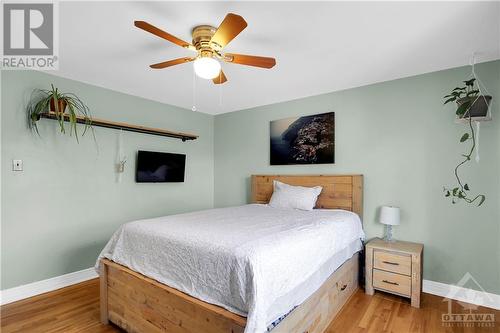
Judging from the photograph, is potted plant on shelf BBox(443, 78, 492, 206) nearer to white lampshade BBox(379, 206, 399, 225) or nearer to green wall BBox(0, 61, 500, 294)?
green wall BBox(0, 61, 500, 294)

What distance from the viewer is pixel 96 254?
10.7 feet

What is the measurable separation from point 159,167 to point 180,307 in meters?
2.49

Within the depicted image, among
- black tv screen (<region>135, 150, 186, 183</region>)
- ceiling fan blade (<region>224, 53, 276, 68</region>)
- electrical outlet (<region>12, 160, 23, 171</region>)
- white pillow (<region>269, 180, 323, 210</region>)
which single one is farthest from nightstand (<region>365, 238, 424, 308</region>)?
electrical outlet (<region>12, 160, 23, 171</region>)

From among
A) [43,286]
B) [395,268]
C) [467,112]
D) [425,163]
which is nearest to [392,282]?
[395,268]

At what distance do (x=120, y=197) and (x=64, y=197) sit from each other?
640mm

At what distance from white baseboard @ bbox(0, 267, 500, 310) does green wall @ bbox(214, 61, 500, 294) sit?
0.27 ft

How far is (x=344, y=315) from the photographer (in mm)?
2320

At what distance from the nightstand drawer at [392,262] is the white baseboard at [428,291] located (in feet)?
1.70

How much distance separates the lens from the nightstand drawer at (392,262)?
8.21 feet

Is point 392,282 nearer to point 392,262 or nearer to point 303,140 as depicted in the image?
point 392,262

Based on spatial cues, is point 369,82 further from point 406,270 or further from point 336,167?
point 406,270

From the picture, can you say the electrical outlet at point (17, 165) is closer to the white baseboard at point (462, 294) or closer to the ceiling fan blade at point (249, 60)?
the ceiling fan blade at point (249, 60)

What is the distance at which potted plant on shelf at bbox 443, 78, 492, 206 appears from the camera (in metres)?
2.28

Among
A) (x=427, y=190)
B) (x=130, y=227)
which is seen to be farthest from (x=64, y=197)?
(x=427, y=190)
